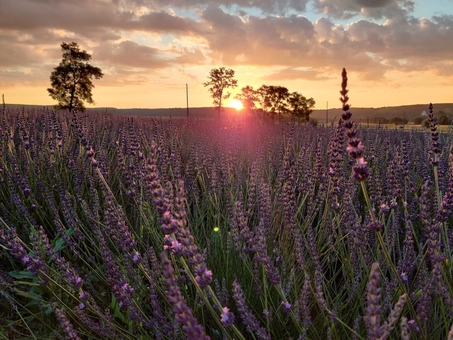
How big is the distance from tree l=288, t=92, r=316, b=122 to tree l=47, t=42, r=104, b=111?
23.1 m

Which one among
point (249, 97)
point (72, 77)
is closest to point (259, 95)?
point (249, 97)

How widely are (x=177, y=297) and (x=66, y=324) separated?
0.75m

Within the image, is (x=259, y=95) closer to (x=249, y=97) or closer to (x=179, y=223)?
(x=249, y=97)

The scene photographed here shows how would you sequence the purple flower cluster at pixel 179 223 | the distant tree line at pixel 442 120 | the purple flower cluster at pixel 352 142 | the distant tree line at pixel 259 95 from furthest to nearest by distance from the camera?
the distant tree line at pixel 259 95, the distant tree line at pixel 442 120, the purple flower cluster at pixel 352 142, the purple flower cluster at pixel 179 223

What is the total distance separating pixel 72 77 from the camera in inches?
1768

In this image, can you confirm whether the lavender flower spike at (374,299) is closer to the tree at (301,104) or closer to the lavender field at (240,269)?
the lavender field at (240,269)

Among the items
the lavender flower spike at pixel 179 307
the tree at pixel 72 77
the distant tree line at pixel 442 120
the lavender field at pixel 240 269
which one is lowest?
the lavender field at pixel 240 269

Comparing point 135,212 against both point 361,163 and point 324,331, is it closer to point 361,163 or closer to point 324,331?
point 324,331

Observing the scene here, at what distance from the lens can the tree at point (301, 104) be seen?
41844mm

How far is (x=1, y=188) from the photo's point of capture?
3.77 m

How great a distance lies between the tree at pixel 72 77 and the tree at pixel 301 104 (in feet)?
75.8

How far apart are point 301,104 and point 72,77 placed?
26921 millimetres

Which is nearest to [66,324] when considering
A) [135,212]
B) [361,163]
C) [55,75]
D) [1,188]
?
[361,163]

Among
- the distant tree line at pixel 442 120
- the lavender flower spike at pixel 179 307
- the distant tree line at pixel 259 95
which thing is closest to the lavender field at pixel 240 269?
the lavender flower spike at pixel 179 307
